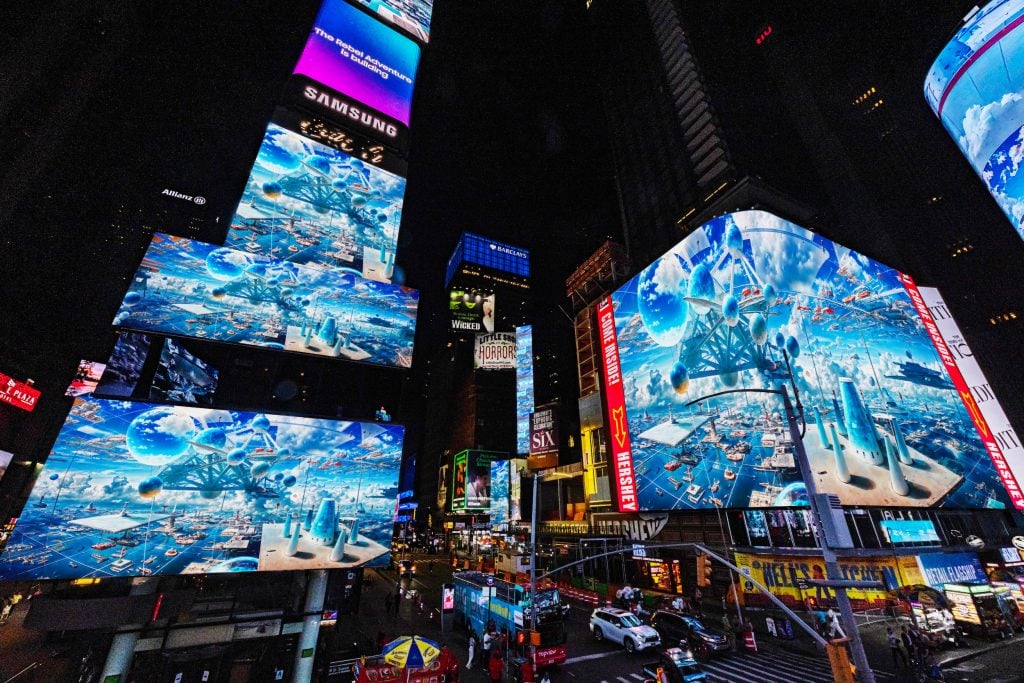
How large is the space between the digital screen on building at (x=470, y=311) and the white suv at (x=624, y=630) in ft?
126

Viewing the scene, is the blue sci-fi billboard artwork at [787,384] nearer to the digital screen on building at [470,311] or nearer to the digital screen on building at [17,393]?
the digital screen on building at [470,311]

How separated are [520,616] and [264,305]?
55.8ft

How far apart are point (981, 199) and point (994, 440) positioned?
48265 millimetres

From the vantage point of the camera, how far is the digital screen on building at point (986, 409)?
3334 centimetres

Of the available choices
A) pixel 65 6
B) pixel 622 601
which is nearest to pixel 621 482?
pixel 622 601

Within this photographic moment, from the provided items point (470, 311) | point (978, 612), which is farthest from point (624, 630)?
point (470, 311)

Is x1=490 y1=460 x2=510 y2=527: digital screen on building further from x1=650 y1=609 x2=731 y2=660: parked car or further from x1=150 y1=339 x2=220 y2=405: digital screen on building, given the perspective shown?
x1=150 y1=339 x2=220 y2=405: digital screen on building

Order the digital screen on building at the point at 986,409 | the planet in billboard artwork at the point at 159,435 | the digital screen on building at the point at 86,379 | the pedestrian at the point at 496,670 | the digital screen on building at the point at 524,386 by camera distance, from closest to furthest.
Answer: the planet in billboard artwork at the point at 159,435, the pedestrian at the point at 496,670, the digital screen on building at the point at 986,409, the digital screen on building at the point at 86,379, the digital screen on building at the point at 524,386

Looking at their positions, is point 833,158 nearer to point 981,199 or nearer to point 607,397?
point 981,199

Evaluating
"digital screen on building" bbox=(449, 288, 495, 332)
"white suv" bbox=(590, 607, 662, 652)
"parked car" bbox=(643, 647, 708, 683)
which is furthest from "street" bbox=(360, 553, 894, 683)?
"digital screen on building" bbox=(449, 288, 495, 332)

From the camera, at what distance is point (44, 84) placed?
823 inches

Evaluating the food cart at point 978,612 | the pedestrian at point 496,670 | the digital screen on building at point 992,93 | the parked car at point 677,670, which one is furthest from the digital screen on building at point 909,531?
the pedestrian at point 496,670

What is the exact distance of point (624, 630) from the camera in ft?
62.3

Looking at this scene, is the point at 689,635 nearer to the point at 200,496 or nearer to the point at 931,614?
the point at 931,614
